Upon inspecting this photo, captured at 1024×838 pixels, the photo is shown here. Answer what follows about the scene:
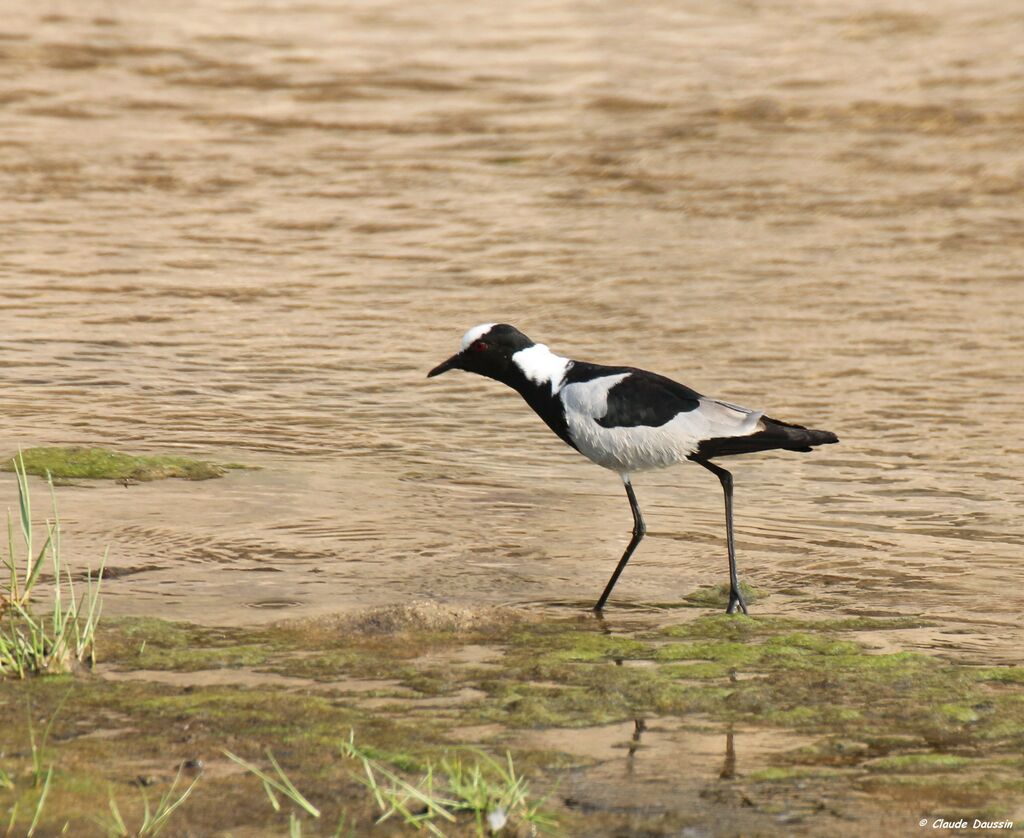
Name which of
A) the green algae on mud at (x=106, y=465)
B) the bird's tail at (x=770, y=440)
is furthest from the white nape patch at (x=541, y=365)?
the green algae on mud at (x=106, y=465)

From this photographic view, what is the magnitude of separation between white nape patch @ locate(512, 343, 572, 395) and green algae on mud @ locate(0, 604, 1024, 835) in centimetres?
99

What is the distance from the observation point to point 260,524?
6.95m

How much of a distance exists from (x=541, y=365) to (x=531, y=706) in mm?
1955

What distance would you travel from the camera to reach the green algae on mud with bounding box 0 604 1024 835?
4273 millimetres

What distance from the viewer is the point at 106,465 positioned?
24.7 feet

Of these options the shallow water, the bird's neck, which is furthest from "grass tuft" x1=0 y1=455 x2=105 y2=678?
the bird's neck

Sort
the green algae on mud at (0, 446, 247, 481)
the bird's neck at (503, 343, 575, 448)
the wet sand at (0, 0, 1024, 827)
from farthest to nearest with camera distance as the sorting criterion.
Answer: the green algae on mud at (0, 446, 247, 481), the wet sand at (0, 0, 1024, 827), the bird's neck at (503, 343, 575, 448)

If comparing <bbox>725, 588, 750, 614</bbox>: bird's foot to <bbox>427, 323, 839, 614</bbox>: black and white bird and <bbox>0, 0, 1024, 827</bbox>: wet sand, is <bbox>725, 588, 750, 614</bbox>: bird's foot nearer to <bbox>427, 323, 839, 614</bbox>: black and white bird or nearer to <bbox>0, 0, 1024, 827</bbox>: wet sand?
<bbox>427, 323, 839, 614</bbox>: black and white bird

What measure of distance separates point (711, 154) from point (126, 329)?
21.2 feet

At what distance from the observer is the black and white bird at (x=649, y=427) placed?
243 inches

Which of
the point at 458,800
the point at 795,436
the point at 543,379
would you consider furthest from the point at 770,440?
the point at 458,800

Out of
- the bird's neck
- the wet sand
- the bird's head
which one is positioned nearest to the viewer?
the bird's neck

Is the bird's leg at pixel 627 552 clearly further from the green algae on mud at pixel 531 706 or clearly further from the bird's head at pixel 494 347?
the bird's head at pixel 494 347

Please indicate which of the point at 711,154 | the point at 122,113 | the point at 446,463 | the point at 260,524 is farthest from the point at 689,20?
the point at 260,524
